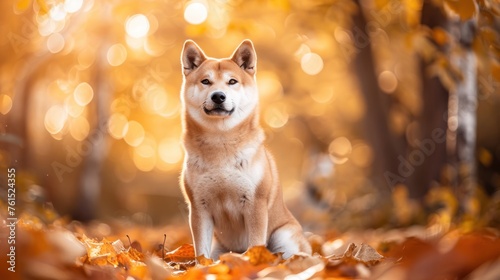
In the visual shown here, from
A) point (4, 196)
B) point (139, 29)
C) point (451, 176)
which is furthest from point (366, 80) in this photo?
point (4, 196)

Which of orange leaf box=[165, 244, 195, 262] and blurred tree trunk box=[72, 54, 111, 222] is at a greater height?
blurred tree trunk box=[72, 54, 111, 222]

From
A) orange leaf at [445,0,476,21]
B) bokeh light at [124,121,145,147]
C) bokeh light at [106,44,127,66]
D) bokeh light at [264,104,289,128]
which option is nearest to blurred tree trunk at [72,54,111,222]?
bokeh light at [106,44,127,66]

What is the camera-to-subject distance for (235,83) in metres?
3.63

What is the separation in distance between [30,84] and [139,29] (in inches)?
107

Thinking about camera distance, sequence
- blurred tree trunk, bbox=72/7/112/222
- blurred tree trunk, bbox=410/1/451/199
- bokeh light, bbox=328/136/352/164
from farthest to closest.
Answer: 1. bokeh light, bbox=328/136/352/164
2. blurred tree trunk, bbox=72/7/112/222
3. blurred tree trunk, bbox=410/1/451/199

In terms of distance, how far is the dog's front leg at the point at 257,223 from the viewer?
3373 mm

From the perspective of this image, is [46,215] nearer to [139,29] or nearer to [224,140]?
[224,140]

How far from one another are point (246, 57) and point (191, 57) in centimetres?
35

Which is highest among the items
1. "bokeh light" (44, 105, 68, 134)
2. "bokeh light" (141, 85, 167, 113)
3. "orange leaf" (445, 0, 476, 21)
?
"bokeh light" (141, 85, 167, 113)

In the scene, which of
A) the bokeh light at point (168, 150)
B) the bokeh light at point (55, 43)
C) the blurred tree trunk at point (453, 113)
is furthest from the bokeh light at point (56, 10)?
the bokeh light at point (168, 150)

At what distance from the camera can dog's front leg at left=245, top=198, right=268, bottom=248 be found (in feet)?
11.1

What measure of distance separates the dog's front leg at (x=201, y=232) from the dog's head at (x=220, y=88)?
528mm

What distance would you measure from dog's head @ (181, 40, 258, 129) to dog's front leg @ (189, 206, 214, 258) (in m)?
0.53

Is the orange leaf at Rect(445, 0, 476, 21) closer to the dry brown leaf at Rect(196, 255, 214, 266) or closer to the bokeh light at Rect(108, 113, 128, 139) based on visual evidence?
the dry brown leaf at Rect(196, 255, 214, 266)
